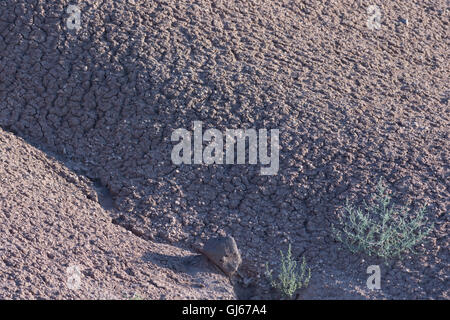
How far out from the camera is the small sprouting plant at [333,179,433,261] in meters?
5.26

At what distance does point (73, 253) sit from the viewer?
5.14 metres

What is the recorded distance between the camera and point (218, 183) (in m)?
5.64

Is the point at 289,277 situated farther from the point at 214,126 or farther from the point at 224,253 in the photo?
the point at 214,126

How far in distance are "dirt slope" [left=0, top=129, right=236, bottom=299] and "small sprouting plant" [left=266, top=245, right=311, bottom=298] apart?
27cm

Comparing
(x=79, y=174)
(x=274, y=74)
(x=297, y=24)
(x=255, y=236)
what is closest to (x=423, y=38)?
(x=297, y=24)

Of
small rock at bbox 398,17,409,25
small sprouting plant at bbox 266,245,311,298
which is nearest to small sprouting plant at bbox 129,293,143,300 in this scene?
small sprouting plant at bbox 266,245,311,298
